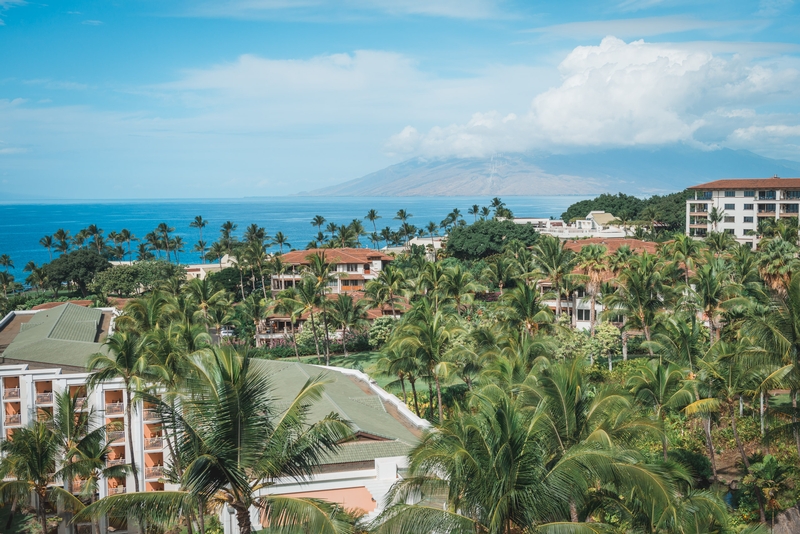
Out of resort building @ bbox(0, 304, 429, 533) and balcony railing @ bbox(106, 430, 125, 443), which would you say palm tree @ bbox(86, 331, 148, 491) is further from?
balcony railing @ bbox(106, 430, 125, 443)

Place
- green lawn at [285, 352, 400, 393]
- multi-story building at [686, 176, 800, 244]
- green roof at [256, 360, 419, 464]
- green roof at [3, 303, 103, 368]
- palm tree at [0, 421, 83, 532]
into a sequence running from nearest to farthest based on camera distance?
palm tree at [0, 421, 83, 532]
green roof at [256, 360, 419, 464]
green roof at [3, 303, 103, 368]
green lawn at [285, 352, 400, 393]
multi-story building at [686, 176, 800, 244]

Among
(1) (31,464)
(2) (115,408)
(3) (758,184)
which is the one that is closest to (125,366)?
(2) (115,408)

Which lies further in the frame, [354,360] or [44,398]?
[354,360]

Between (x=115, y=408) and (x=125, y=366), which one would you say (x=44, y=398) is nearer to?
(x=115, y=408)

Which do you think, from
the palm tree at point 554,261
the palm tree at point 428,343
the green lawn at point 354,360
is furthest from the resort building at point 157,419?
the palm tree at point 554,261

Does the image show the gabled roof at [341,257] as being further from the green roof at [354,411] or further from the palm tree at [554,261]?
the green roof at [354,411]

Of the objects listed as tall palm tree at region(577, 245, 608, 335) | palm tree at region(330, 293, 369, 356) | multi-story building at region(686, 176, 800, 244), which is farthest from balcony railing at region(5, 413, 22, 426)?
multi-story building at region(686, 176, 800, 244)
